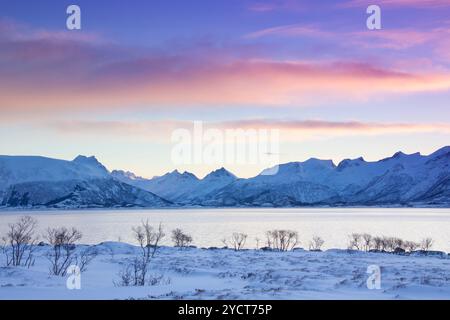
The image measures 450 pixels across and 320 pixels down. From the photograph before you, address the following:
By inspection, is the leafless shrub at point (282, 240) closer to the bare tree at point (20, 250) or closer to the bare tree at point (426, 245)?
the bare tree at point (426, 245)

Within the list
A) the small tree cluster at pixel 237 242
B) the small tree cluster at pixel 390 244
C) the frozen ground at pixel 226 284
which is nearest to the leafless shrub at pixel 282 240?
the small tree cluster at pixel 237 242

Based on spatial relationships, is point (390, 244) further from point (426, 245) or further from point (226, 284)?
point (226, 284)

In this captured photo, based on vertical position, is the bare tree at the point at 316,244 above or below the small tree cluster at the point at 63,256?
below

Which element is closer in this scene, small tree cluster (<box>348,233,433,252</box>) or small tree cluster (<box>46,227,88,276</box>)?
small tree cluster (<box>46,227,88,276</box>)

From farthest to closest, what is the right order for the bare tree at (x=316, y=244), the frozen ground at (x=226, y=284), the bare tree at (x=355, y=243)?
the bare tree at (x=316, y=244) → the bare tree at (x=355, y=243) → the frozen ground at (x=226, y=284)

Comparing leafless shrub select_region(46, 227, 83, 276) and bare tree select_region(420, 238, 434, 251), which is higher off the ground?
leafless shrub select_region(46, 227, 83, 276)

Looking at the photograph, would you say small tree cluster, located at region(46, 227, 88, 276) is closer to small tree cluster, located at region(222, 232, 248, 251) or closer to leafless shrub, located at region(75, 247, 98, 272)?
leafless shrub, located at region(75, 247, 98, 272)

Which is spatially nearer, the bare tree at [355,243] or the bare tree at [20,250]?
the bare tree at [20,250]

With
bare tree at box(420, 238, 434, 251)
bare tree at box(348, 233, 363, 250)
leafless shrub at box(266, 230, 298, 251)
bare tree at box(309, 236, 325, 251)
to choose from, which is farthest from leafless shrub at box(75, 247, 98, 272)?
bare tree at box(420, 238, 434, 251)
